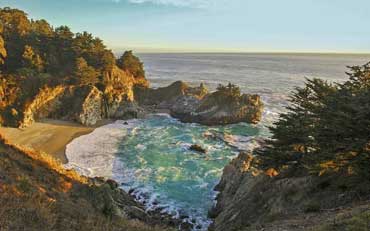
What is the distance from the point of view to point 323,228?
9.15 m

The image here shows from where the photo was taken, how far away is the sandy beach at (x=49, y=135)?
34875 millimetres

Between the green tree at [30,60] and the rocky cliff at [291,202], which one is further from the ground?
the green tree at [30,60]

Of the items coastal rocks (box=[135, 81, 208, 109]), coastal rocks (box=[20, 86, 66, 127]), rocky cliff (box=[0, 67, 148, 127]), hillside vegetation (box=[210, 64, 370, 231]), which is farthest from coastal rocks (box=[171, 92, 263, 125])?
hillside vegetation (box=[210, 64, 370, 231])

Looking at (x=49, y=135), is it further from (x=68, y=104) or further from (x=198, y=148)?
(x=198, y=148)

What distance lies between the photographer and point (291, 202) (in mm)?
15094

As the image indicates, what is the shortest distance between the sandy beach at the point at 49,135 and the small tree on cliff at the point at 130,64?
820 inches

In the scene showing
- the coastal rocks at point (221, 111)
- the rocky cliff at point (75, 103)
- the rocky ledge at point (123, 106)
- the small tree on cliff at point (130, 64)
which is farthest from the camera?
the small tree on cliff at point (130, 64)

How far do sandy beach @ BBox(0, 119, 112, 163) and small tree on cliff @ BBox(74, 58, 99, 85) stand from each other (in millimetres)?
7457

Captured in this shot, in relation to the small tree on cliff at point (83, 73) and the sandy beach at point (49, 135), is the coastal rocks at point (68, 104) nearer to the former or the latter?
the small tree on cliff at point (83, 73)

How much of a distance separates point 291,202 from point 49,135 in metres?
32.9

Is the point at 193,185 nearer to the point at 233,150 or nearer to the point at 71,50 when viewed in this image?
the point at 233,150

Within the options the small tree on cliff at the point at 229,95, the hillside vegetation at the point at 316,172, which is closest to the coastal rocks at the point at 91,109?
the small tree on cliff at the point at 229,95

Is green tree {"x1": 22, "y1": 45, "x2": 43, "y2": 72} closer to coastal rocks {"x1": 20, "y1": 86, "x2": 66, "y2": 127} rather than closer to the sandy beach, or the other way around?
coastal rocks {"x1": 20, "y1": 86, "x2": 66, "y2": 127}

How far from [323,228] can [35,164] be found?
1611 centimetres
